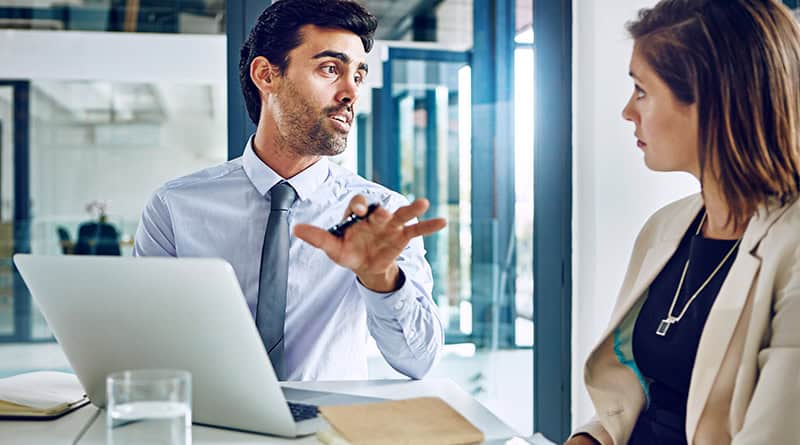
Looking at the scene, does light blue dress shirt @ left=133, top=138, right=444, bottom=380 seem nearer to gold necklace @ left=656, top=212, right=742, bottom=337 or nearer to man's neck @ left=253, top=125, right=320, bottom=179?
man's neck @ left=253, top=125, right=320, bottom=179

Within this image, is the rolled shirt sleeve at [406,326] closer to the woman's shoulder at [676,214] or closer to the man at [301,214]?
the man at [301,214]

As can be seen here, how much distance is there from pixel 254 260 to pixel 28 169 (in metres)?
1.39

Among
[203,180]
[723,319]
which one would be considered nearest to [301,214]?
[203,180]

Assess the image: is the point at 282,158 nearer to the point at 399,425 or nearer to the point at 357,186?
the point at 357,186

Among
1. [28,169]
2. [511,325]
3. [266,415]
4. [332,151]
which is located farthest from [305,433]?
[28,169]

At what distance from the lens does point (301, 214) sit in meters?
2.09

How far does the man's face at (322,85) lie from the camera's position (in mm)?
2227

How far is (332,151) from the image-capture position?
2207 mm

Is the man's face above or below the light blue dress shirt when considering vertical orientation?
above

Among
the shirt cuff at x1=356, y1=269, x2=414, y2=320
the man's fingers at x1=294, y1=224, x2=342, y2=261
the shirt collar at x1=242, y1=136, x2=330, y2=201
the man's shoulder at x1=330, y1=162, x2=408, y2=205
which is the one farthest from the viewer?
the man's shoulder at x1=330, y1=162, x2=408, y2=205

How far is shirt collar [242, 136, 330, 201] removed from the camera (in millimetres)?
2113

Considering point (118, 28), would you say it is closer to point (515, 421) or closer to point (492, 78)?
point (492, 78)

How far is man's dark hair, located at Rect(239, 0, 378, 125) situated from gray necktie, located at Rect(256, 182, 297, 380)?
590 mm

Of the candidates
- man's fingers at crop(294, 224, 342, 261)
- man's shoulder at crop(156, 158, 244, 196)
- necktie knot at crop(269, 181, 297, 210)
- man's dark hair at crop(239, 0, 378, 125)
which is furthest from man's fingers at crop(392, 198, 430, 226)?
man's dark hair at crop(239, 0, 378, 125)
